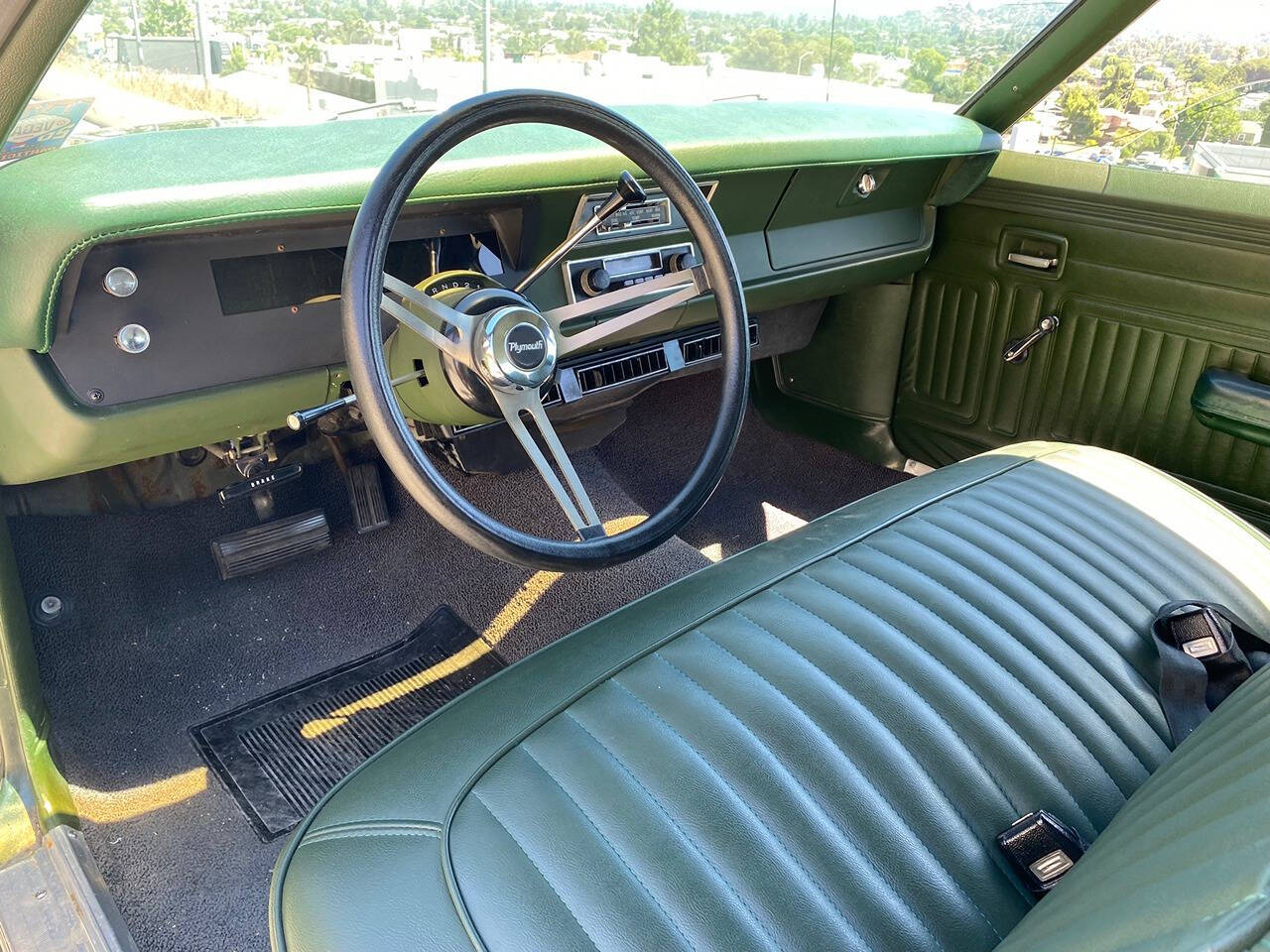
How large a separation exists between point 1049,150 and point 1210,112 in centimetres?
37

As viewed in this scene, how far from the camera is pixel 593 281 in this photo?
1.94 m

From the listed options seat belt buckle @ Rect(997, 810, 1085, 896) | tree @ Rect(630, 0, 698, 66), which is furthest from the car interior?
tree @ Rect(630, 0, 698, 66)

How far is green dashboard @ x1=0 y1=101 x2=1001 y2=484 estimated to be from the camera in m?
1.34

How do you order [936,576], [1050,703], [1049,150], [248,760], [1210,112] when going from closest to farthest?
[1050,703]
[936,576]
[248,760]
[1210,112]
[1049,150]

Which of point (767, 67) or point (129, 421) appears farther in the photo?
point (767, 67)

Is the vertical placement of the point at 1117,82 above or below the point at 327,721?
above

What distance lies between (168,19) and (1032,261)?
1922mm

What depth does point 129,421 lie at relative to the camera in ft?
5.16

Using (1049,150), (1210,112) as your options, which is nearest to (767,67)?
(1049,150)

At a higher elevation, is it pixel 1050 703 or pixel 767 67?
pixel 767 67

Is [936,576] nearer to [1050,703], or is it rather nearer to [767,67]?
[1050,703]

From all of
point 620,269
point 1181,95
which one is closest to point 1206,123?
point 1181,95

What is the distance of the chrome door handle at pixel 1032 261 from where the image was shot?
2388 mm

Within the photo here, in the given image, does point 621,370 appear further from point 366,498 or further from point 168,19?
point 168,19
